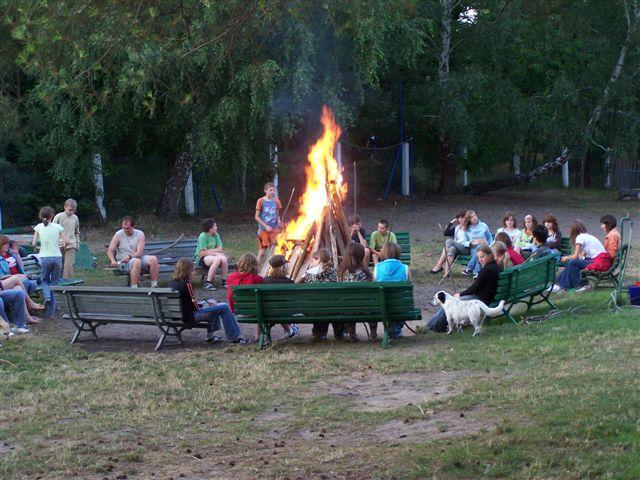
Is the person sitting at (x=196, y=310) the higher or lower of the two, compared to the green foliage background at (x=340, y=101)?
lower

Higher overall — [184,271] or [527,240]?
[184,271]

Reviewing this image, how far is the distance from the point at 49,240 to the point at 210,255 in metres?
2.81

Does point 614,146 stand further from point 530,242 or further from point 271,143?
point 530,242

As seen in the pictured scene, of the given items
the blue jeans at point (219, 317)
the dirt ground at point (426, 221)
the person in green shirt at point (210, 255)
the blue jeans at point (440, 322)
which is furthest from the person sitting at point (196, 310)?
the person in green shirt at point (210, 255)

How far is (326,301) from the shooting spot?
1059 cm

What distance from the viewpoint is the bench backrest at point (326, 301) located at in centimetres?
1049

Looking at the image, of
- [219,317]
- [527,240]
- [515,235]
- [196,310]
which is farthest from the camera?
[515,235]

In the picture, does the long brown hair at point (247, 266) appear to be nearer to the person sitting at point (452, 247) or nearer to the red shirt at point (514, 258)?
the red shirt at point (514, 258)

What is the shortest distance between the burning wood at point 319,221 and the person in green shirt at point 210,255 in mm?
1032

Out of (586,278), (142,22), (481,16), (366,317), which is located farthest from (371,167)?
(142,22)

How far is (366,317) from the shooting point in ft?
35.1

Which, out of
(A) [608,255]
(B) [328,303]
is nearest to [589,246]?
(A) [608,255]

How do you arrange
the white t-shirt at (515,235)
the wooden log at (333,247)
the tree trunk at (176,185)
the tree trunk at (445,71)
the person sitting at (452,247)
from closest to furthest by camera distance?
1. the wooden log at (333,247)
2. the white t-shirt at (515,235)
3. the person sitting at (452,247)
4. the tree trunk at (176,185)
5. the tree trunk at (445,71)

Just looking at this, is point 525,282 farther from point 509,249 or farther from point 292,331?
point 292,331
